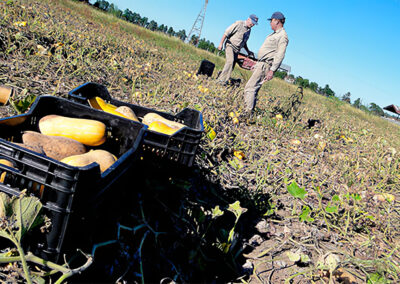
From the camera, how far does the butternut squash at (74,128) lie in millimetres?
1497

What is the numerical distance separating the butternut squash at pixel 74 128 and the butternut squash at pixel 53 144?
68 mm

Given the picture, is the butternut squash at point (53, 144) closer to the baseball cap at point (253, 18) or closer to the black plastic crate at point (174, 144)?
the black plastic crate at point (174, 144)

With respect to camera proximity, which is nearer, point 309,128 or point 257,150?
point 257,150

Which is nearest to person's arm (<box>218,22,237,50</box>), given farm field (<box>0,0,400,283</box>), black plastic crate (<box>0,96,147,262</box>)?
farm field (<box>0,0,400,283</box>)

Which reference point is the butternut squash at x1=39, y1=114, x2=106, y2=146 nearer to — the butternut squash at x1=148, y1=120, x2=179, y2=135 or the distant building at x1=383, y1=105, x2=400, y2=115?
the butternut squash at x1=148, y1=120, x2=179, y2=135

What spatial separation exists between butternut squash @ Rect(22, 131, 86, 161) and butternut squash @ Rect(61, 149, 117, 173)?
0.07 m

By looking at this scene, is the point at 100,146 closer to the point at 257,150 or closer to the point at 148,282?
the point at 148,282

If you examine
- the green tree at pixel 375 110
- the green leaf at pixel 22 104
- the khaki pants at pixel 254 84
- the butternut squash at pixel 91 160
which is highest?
the green tree at pixel 375 110

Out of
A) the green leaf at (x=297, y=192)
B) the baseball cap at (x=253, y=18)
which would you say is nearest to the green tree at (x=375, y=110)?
the baseball cap at (x=253, y=18)

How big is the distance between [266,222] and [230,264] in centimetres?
75

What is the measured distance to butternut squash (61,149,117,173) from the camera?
1255 mm

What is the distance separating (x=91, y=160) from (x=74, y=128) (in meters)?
0.30

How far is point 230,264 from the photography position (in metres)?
1.94

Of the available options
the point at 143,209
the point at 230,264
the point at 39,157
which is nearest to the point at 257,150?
the point at 230,264
